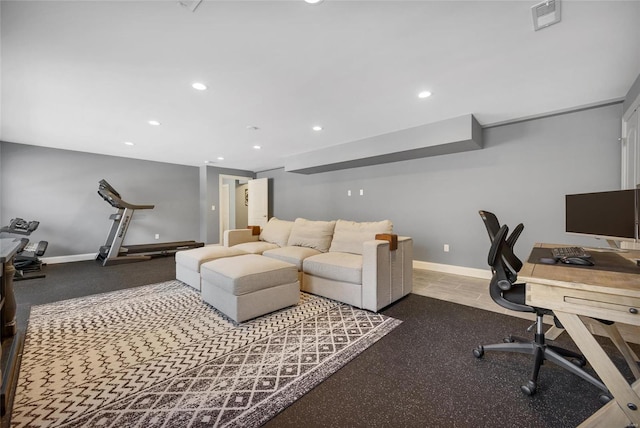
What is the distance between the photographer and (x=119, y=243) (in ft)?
15.6

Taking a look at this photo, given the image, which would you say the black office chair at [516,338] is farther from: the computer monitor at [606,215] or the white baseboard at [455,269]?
the white baseboard at [455,269]

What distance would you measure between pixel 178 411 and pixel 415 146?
367 centimetres

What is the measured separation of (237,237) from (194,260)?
1098mm

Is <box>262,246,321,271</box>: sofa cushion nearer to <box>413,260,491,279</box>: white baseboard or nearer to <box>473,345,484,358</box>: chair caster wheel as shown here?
<box>473,345,484,358</box>: chair caster wheel

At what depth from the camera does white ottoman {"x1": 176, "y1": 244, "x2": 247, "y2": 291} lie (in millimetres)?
3025

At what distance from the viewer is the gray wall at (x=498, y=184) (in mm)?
2902

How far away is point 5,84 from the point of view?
2322 millimetres

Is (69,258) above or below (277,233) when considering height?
below

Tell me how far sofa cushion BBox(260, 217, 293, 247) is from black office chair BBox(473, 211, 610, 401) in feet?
9.22

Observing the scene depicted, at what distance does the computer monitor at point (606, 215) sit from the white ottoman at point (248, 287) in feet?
8.00

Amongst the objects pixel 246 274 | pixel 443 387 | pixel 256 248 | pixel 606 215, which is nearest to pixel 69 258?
pixel 256 248

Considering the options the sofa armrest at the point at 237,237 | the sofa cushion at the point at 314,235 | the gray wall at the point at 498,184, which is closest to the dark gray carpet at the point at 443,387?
the sofa cushion at the point at 314,235

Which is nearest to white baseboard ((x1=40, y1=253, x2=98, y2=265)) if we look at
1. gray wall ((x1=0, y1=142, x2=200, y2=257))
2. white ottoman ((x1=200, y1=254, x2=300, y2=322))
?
gray wall ((x1=0, y1=142, x2=200, y2=257))

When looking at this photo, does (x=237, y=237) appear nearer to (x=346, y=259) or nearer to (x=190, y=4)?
(x=346, y=259)
